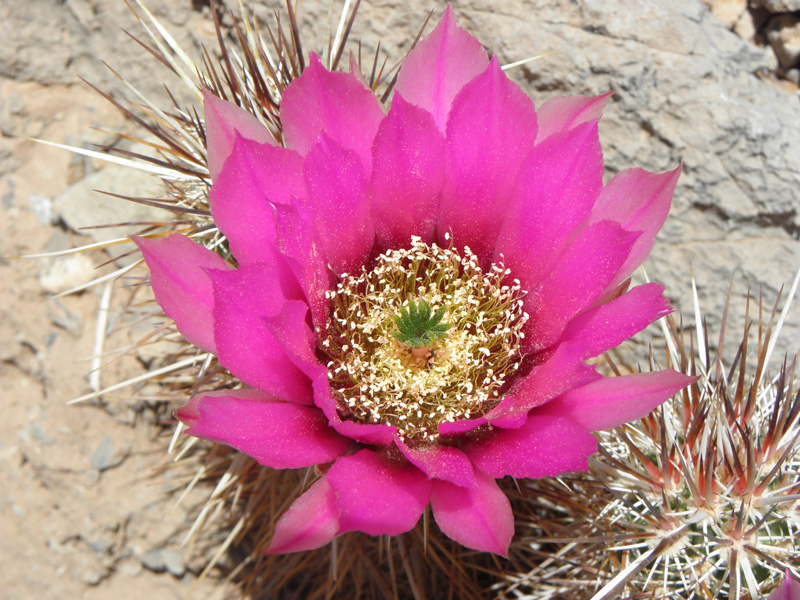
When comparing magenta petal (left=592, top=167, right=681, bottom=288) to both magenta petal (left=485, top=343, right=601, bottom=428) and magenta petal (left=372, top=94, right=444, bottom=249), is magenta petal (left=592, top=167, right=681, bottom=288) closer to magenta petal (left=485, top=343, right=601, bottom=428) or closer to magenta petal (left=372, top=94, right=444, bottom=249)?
magenta petal (left=485, top=343, right=601, bottom=428)

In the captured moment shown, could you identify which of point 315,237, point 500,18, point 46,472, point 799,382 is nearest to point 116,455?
point 46,472

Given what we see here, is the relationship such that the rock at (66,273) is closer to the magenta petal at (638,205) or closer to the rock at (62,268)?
the rock at (62,268)

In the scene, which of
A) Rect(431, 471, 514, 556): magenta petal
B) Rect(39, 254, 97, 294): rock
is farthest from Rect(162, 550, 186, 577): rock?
Rect(431, 471, 514, 556): magenta petal

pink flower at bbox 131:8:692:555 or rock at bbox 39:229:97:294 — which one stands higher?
pink flower at bbox 131:8:692:555

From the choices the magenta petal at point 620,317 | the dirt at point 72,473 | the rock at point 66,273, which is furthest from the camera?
the rock at point 66,273

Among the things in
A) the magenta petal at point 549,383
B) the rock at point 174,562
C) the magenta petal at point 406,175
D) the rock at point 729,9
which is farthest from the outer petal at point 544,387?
the rock at point 729,9

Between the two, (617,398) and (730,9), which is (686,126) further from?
(617,398)
